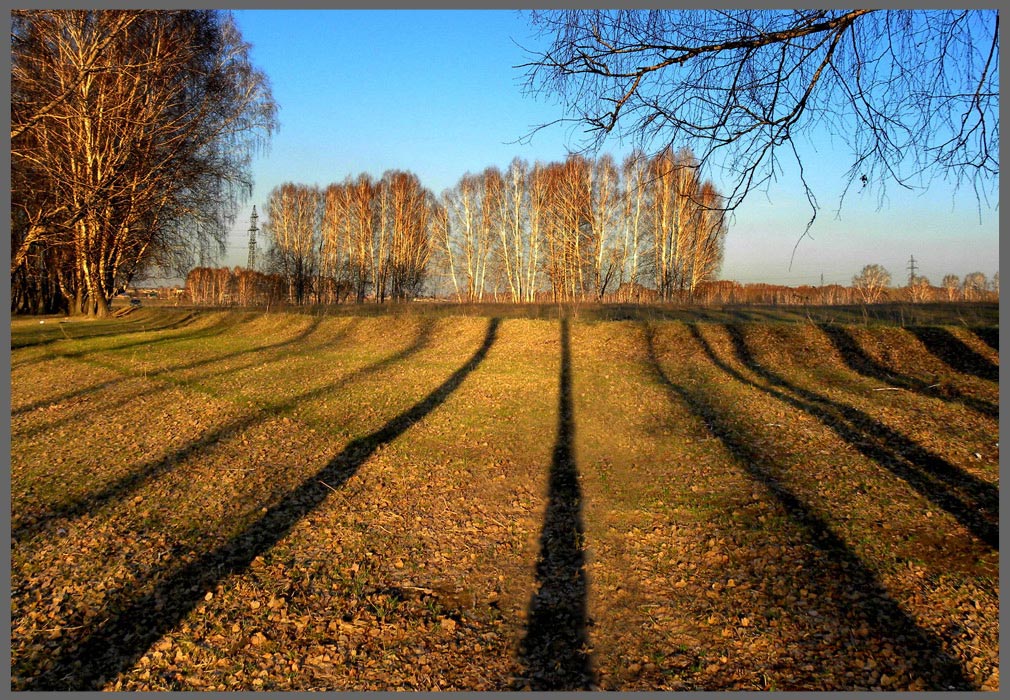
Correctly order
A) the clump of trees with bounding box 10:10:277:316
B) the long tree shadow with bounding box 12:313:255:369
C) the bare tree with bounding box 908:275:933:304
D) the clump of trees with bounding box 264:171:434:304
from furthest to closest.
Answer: the clump of trees with bounding box 264:171:434:304, the bare tree with bounding box 908:275:933:304, the long tree shadow with bounding box 12:313:255:369, the clump of trees with bounding box 10:10:277:316

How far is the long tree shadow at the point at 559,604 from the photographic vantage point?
3123mm

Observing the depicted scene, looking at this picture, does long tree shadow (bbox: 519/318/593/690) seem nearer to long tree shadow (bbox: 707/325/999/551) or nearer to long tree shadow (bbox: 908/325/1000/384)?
long tree shadow (bbox: 707/325/999/551)

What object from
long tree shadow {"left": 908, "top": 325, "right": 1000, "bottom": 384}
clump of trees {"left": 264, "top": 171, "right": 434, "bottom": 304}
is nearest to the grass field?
long tree shadow {"left": 908, "top": 325, "right": 1000, "bottom": 384}

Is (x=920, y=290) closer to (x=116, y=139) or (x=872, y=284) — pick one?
(x=872, y=284)

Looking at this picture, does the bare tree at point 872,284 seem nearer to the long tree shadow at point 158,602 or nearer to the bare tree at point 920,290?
the bare tree at point 920,290

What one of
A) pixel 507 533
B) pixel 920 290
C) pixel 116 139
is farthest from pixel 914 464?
pixel 920 290

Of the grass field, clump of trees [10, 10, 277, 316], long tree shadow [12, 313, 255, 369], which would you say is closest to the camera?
the grass field

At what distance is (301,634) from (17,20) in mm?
12636

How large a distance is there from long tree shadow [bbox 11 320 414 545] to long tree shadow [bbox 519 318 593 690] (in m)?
4.09

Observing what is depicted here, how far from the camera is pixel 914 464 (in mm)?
5996

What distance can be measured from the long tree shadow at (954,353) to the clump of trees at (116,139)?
13418 mm

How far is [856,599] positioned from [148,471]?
Result: 651 cm

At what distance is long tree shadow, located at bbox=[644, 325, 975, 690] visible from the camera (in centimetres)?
303

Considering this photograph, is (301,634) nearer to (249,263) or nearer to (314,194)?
(314,194)
